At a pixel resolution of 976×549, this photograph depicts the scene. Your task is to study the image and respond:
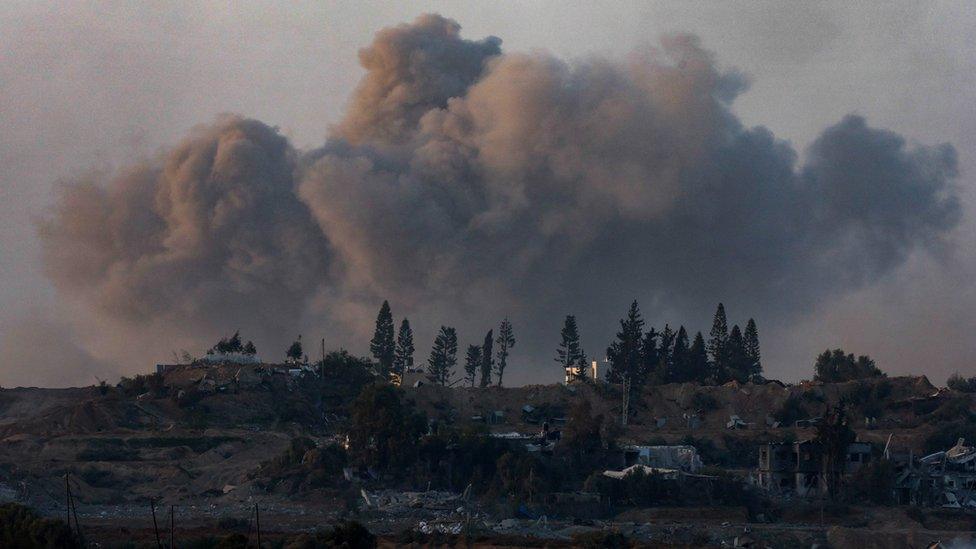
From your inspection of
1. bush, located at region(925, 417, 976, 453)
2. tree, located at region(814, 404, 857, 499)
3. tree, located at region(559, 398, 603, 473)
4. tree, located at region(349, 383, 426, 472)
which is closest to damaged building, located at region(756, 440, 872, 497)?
tree, located at region(814, 404, 857, 499)

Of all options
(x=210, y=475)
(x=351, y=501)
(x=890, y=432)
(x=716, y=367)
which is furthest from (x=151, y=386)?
(x=890, y=432)

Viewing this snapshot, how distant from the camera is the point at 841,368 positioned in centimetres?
8675

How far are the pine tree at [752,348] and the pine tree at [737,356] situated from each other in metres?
0.27

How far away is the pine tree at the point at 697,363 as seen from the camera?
8519 cm

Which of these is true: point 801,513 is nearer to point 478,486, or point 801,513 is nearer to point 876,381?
point 478,486

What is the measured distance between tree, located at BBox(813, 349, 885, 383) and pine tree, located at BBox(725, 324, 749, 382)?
3.65 metres

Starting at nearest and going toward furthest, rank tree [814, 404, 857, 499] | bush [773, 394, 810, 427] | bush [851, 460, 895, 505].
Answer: bush [851, 460, 895, 505] < tree [814, 404, 857, 499] < bush [773, 394, 810, 427]

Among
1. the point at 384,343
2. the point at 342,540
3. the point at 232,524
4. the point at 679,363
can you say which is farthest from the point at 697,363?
the point at 342,540

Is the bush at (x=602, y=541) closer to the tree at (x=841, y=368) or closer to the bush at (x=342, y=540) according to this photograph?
the bush at (x=342, y=540)

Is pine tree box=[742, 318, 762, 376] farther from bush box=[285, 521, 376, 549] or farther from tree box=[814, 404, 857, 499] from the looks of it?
bush box=[285, 521, 376, 549]

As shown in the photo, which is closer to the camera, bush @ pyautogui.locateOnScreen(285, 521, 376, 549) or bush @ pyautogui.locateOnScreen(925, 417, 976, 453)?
bush @ pyautogui.locateOnScreen(285, 521, 376, 549)

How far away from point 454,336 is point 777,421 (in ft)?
65.7

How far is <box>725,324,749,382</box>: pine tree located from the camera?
85.6 m

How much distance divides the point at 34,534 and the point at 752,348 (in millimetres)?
49117
